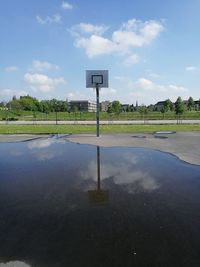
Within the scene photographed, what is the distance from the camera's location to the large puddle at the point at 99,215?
10.6ft

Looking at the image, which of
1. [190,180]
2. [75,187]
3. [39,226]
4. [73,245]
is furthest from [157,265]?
[190,180]

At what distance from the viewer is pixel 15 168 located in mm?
8195

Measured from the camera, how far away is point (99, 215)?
4.50m

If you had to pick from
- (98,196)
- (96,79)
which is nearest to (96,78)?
(96,79)

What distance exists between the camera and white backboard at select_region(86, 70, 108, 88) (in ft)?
65.2

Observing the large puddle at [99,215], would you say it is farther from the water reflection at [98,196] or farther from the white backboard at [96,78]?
the white backboard at [96,78]

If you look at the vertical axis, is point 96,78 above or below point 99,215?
above

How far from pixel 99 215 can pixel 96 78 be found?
645 inches

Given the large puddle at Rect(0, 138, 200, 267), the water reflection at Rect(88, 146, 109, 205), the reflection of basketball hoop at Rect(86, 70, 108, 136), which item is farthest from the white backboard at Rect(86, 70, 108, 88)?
the water reflection at Rect(88, 146, 109, 205)

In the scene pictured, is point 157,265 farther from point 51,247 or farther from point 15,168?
point 15,168

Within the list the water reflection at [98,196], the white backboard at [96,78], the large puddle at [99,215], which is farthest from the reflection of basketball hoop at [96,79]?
the water reflection at [98,196]

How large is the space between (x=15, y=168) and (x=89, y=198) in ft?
12.1

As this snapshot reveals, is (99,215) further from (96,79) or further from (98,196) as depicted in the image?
(96,79)

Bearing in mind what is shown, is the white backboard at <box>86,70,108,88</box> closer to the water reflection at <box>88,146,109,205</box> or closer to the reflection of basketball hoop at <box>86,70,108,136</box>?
the reflection of basketball hoop at <box>86,70,108,136</box>
